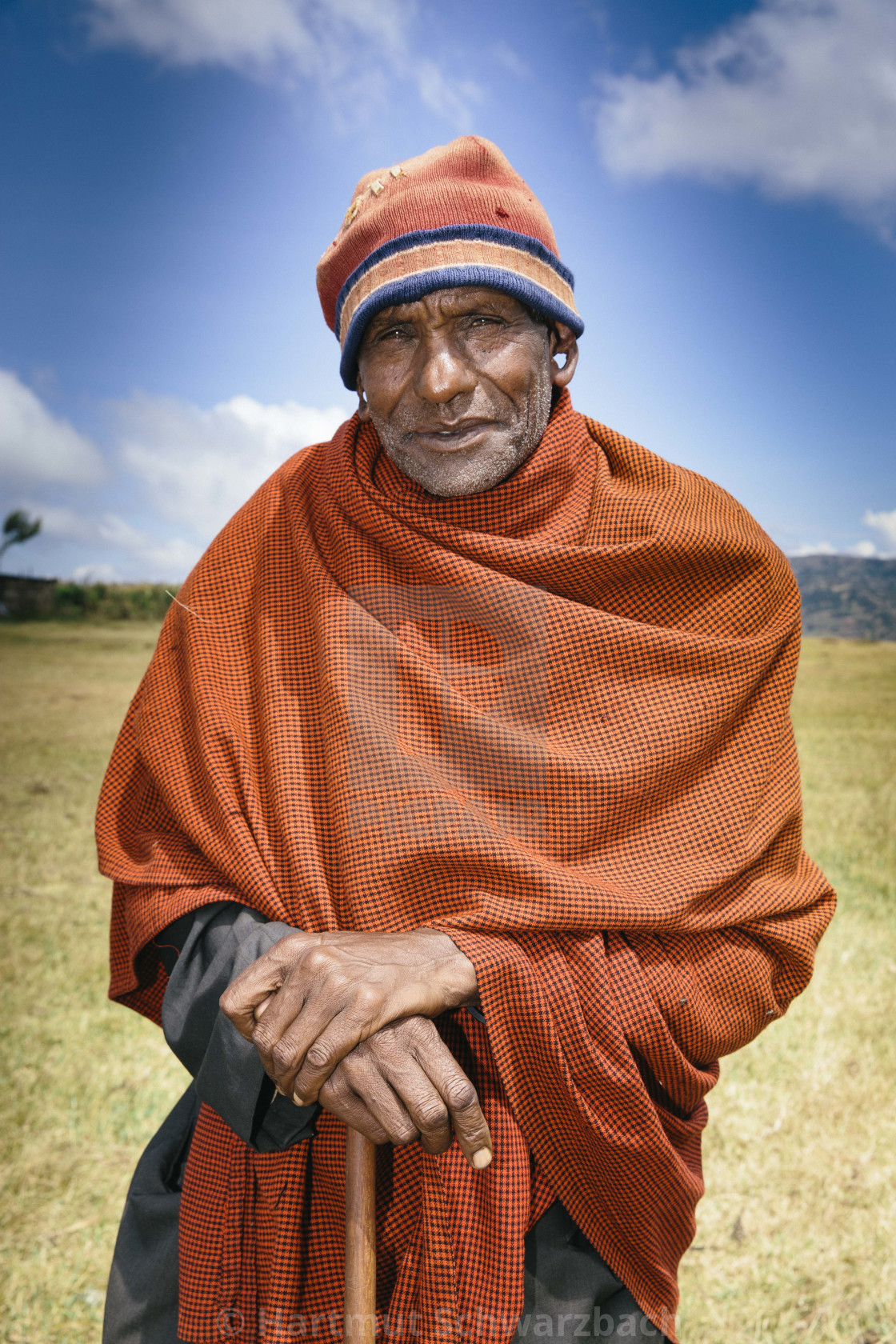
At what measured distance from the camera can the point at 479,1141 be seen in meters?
1.17

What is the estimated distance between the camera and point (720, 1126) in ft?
11.7

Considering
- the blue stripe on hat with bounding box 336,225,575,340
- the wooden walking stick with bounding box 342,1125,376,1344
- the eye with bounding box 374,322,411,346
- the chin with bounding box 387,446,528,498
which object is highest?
the blue stripe on hat with bounding box 336,225,575,340

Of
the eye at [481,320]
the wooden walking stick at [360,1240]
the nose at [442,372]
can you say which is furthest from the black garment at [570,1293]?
the eye at [481,320]

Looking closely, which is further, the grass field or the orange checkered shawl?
the grass field

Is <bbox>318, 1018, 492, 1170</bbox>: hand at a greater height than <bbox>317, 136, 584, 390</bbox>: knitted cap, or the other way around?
<bbox>317, 136, 584, 390</bbox>: knitted cap

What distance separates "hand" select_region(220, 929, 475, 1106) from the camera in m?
1.16

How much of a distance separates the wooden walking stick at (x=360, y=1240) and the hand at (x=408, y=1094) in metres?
0.09

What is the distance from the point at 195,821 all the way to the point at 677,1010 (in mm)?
919

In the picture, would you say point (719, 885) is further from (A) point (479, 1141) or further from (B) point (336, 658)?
(B) point (336, 658)

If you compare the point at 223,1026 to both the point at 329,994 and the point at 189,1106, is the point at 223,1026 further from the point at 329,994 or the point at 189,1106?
the point at 189,1106

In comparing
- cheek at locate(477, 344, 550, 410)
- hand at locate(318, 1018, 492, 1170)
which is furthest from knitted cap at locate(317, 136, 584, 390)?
hand at locate(318, 1018, 492, 1170)

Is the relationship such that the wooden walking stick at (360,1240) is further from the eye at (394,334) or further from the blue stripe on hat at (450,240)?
the blue stripe on hat at (450,240)

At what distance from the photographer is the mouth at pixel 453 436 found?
1.63 m

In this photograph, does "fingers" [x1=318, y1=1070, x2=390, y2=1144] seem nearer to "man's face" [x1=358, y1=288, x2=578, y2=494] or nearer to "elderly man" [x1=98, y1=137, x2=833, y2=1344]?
"elderly man" [x1=98, y1=137, x2=833, y2=1344]
